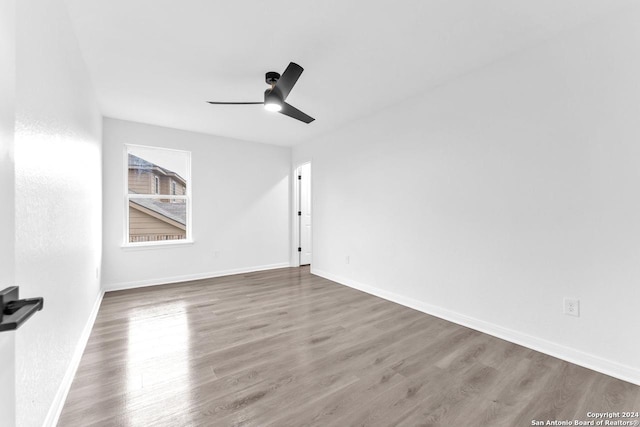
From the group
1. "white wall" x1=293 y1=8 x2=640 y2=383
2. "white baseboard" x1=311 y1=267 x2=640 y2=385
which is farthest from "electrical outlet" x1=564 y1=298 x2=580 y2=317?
"white baseboard" x1=311 y1=267 x2=640 y2=385

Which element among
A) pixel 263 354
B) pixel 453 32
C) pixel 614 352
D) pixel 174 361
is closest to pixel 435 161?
pixel 453 32

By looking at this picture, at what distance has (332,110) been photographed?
3721 mm

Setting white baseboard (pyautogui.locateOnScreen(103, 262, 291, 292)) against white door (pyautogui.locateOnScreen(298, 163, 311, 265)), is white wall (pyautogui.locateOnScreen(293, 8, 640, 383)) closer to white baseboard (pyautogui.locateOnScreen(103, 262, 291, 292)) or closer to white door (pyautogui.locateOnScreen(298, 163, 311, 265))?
white door (pyautogui.locateOnScreen(298, 163, 311, 265))

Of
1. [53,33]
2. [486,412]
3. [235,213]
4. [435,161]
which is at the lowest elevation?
[486,412]

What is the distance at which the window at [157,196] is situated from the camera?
4289 mm

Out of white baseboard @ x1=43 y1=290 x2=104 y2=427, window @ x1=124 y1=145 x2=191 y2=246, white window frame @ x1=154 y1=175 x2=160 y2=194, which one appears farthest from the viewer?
white window frame @ x1=154 y1=175 x2=160 y2=194

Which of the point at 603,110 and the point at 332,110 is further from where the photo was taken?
the point at 332,110

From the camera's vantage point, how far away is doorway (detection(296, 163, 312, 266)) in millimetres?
5836

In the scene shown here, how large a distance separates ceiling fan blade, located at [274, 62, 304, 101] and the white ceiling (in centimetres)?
25

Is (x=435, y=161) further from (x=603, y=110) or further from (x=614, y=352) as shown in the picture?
(x=614, y=352)

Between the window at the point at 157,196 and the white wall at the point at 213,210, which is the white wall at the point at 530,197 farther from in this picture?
the window at the point at 157,196

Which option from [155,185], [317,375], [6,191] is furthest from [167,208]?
[6,191]

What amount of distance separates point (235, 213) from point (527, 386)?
452cm

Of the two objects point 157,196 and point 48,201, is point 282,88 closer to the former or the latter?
point 48,201
